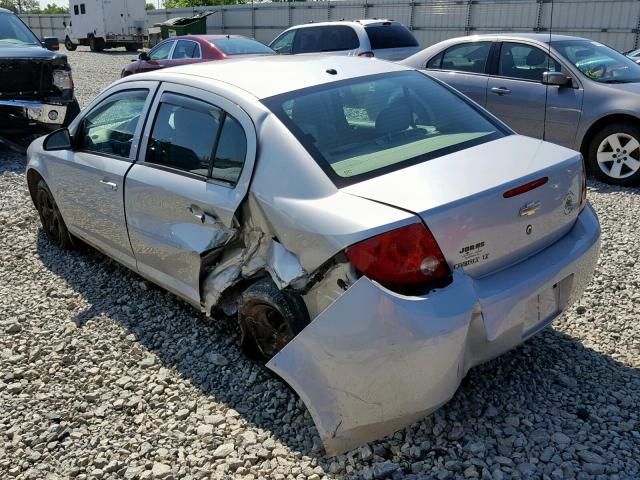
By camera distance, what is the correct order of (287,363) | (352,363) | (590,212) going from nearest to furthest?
1. (352,363)
2. (287,363)
3. (590,212)

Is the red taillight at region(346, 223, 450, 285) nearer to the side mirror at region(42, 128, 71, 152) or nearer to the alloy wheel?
the side mirror at region(42, 128, 71, 152)

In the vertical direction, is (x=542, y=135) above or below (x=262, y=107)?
below

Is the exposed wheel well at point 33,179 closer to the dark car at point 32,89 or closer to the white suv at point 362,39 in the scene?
the dark car at point 32,89

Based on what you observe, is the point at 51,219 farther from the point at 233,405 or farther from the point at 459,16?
the point at 459,16

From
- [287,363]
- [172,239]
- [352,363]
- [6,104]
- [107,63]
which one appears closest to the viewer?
[352,363]

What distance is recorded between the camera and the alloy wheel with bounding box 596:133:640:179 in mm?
6824

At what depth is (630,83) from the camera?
23.2 feet

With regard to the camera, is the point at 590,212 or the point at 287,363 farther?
the point at 590,212

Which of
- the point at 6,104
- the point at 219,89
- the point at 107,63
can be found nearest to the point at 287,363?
the point at 219,89

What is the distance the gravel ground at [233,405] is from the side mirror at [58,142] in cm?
110

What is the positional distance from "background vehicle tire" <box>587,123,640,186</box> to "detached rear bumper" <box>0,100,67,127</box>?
22.8ft

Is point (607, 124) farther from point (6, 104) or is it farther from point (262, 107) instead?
point (6, 104)

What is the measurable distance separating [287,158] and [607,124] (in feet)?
17.9

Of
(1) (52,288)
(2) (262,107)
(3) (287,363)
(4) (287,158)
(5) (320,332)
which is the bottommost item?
(1) (52,288)
